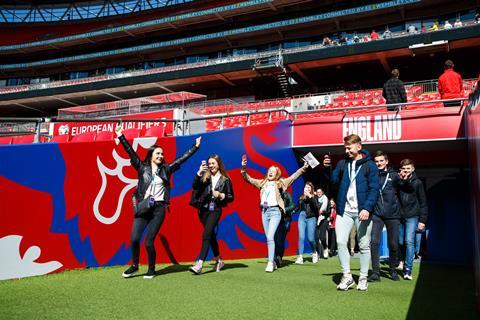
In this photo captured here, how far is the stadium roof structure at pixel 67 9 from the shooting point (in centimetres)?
4184

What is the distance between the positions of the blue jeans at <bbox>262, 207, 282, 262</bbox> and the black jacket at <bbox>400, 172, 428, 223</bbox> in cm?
180

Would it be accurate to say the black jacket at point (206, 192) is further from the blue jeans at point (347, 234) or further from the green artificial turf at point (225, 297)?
the blue jeans at point (347, 234)

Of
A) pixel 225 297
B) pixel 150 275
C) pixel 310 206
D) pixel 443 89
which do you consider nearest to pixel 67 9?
pixel 443 89

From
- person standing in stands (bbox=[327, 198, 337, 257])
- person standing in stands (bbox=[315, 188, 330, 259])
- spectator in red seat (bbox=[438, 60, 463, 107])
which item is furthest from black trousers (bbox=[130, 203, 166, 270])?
spectator in red seat (bbox=[438, 60, 463, 107])

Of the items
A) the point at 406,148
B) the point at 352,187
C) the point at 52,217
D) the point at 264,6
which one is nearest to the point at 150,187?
the point at 52,217

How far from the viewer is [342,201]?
5094 mm

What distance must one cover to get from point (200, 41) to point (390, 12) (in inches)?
541

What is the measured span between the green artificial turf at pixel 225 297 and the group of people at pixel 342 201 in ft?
1.23

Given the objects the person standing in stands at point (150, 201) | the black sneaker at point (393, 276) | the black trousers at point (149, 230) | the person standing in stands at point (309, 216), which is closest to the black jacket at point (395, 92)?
the person standing in stands at point (309, 216)

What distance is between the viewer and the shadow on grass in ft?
13.3

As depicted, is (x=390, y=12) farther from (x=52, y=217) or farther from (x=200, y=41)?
(x=52, y=217)

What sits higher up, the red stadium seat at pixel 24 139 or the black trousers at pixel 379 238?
the red stadium seat at pixel 24 139

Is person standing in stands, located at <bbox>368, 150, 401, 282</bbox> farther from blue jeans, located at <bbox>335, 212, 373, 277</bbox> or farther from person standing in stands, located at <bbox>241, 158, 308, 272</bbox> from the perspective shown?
person standing in stands, located at <bbox>241, 158, 308, 272</bbox>

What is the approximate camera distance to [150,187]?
5.67 metres
